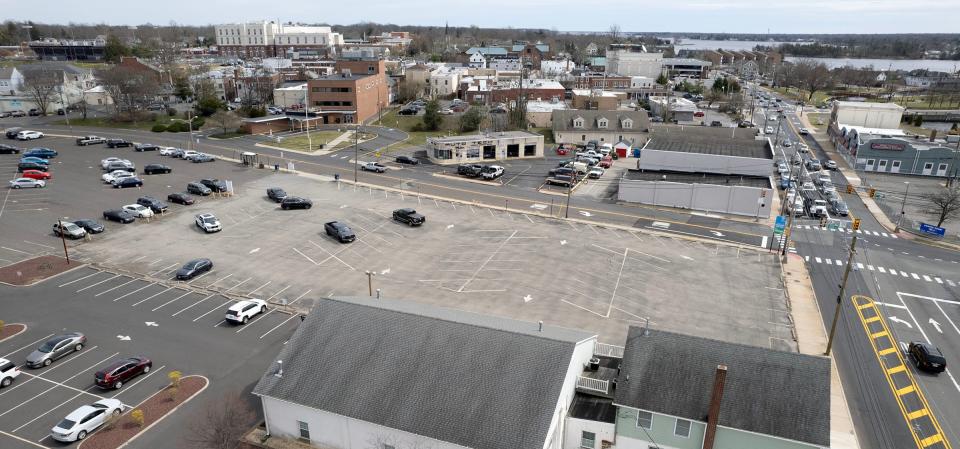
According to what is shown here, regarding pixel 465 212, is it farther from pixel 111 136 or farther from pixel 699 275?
pixel 111 136

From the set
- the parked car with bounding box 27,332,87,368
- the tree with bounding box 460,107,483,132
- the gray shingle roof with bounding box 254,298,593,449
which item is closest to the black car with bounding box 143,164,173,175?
the parked car with bounding box 27,332,87,368

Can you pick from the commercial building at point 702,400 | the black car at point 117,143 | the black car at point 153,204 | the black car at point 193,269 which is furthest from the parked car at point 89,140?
the commercial building at point 702,400

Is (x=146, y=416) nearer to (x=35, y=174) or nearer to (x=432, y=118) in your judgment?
(x=35, y=174)

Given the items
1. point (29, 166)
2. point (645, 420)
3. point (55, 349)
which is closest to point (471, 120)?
point (29, 166)

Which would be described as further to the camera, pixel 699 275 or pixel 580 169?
pixel 580 169

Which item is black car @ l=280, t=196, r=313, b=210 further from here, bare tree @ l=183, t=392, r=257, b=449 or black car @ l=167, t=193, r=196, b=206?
bare tree @ l=183, t=392, r=257, b=449

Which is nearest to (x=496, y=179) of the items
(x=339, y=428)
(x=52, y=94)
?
(x=339, y=428)
